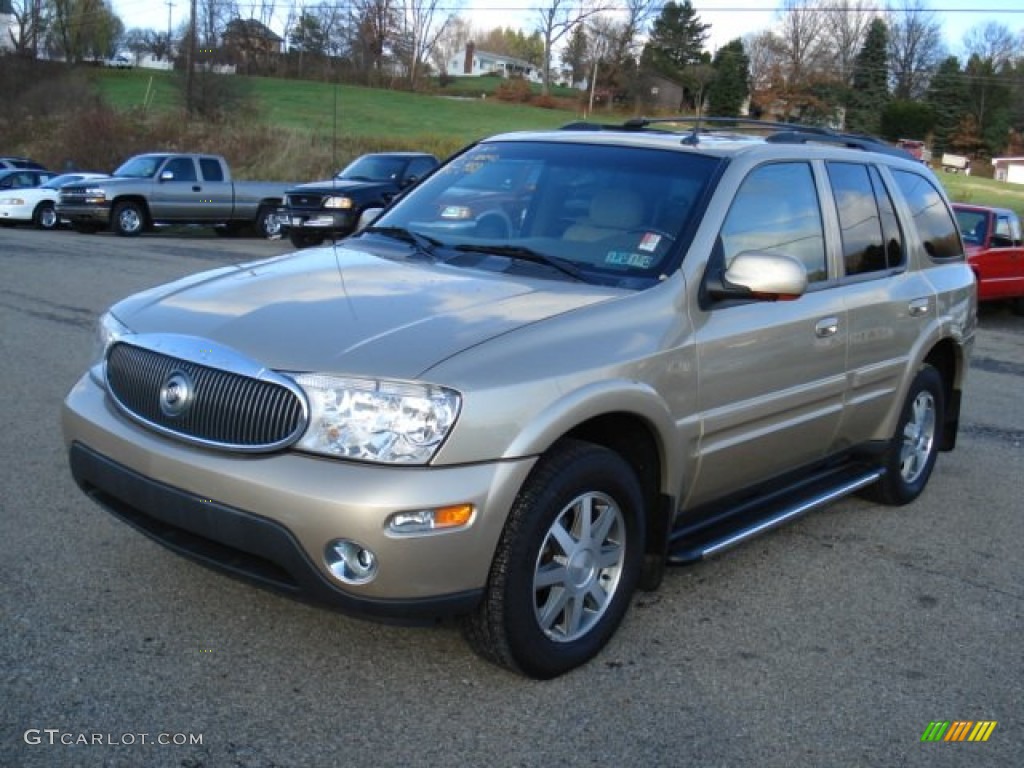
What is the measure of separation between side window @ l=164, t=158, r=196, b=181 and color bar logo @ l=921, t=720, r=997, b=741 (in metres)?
21.2

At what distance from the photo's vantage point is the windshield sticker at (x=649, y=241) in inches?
161

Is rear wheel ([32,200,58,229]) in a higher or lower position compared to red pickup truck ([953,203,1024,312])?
lower

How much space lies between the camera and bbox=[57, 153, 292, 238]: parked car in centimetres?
2153

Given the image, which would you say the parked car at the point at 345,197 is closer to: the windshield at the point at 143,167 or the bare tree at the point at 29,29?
the windshield at the point at 143,167

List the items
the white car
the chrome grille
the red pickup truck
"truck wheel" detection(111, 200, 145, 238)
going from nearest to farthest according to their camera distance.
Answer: the chrome grille
the red pickup truck
"truck wheel" detection(111, 200, 145, 238)
the white car

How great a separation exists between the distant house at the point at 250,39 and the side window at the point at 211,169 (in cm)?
4494

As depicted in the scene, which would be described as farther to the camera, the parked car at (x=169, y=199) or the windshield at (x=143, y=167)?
the windshield at (x=143, y=167)

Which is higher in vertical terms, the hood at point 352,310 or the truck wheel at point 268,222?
the hood at point 352,310

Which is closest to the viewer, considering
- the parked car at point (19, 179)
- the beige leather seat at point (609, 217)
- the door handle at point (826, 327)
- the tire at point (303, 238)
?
the beige leather seat at point (609, 217)

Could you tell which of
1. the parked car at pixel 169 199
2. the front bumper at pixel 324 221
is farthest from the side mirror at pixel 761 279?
the parked car at pixel 169 199

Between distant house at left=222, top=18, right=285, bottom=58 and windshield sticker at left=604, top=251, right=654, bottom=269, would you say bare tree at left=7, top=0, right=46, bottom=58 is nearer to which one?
distant house at left=222, top=18, right=285, bottom=58

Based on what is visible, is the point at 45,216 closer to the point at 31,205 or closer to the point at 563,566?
the point at 31,205

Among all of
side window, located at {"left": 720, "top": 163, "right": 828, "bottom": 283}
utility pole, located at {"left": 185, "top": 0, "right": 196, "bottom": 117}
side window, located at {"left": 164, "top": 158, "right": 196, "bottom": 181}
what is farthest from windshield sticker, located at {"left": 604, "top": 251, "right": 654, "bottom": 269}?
utility pole, located at {"left": 185, "top": 0, "right": 196, "bottom": 117}

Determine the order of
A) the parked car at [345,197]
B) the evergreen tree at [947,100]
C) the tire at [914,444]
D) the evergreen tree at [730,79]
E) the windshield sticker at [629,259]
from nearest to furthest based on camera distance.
A: the windshield sticker at [629,259] → the tire at [914,444] → the parked car at [345,197] → the evergreen tree at [730,79] → the evergreen tree at [947,100]
